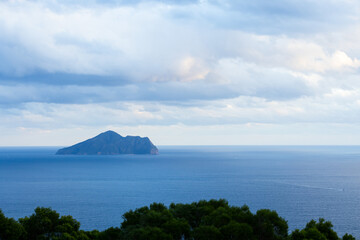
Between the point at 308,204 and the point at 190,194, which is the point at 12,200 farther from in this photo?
the point at 308,204

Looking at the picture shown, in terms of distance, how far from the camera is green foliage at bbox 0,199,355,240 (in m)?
59.7

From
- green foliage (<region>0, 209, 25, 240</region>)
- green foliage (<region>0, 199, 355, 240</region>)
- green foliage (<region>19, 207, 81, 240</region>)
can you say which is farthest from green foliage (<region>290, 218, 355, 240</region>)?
green foliage (<region>0, 209, 25, 240</region>)

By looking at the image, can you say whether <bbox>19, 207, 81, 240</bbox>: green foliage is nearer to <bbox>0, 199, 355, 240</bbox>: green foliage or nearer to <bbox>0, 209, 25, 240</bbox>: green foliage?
<bbox>0, 199, 355, 240</bbox>: green foliage

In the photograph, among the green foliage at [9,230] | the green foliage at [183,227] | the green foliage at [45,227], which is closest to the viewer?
the green foliage at [183,227]

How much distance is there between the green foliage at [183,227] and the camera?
196ft

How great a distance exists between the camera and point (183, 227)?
62.8m

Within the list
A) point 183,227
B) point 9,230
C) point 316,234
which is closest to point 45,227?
point 9,230

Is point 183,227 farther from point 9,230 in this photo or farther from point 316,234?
point 9,230

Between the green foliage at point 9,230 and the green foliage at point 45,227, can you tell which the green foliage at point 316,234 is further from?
the green foliage at point 9,230

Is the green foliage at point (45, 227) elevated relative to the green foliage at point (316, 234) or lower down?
lower down

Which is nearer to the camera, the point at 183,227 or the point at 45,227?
the point at 183,227

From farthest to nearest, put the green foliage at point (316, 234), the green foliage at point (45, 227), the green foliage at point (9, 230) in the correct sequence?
the green foliage at point (45, 227), the green foliage at point (9, 230), the green foliage at point (316, 234)

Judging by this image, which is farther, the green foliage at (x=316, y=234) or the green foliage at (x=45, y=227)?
the green foliage at (x=45, y=227)

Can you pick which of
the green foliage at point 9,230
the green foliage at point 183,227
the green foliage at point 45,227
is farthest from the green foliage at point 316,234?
the green foliage at point 9,230
